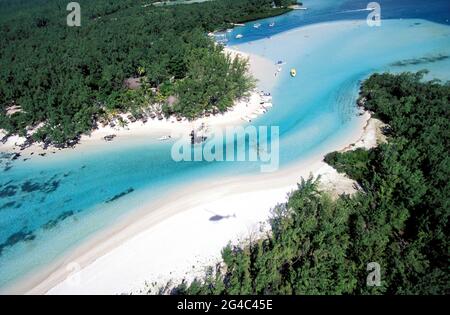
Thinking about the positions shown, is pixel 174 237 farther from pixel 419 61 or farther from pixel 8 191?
pixel 419 61

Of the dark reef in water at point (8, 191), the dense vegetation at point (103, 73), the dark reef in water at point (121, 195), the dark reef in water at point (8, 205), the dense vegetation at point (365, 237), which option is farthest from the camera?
the dense vegetation at point (103, 73)

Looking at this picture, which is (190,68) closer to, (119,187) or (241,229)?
(119,187)

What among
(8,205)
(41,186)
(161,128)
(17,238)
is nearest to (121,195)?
(17,238)

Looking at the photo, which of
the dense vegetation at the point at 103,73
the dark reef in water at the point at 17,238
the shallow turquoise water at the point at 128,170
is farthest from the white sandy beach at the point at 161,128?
the dark reef in water at the point at 17,238

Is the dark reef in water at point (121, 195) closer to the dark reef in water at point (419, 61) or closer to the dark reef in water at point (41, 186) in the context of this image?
the dark reef in water at point (41, 186)

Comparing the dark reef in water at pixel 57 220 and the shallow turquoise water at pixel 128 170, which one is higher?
the shallow turquoise water at pixel 128 170

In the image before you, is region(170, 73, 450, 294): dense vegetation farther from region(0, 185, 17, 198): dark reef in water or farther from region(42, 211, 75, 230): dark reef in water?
region(0, 185, 17, 198): dark reef in water
